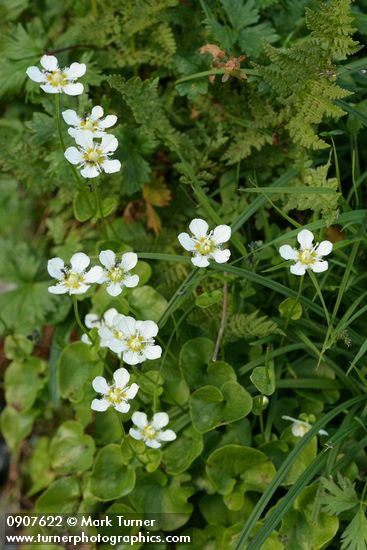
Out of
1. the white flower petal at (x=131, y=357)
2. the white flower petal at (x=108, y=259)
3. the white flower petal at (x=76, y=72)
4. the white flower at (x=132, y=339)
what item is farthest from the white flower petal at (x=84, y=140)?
the white flower petal at (x=131, y=357)

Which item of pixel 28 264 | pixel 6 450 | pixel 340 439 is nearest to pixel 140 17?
pixel 28 264

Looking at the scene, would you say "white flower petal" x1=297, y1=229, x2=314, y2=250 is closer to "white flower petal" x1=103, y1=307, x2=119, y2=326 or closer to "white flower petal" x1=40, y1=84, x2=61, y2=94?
"white flower petal" x1=103, y1=307, x2=119, y2=326

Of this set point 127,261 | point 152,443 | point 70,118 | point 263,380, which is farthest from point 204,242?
point 152,443

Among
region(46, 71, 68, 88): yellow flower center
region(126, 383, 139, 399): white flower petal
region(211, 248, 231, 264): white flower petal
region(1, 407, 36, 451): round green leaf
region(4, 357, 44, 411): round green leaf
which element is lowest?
region(1, 407, 36, 451): round green leaf

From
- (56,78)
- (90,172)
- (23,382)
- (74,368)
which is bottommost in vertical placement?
(23,382)

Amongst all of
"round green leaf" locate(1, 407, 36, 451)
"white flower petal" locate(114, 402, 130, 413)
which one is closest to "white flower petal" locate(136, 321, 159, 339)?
"white flower petal" locate(114, 402, 130, 413)

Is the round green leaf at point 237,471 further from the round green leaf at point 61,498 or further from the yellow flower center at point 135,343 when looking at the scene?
the round green leaf at point 61,498

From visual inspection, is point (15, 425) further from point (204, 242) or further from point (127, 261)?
point (204, 242)
